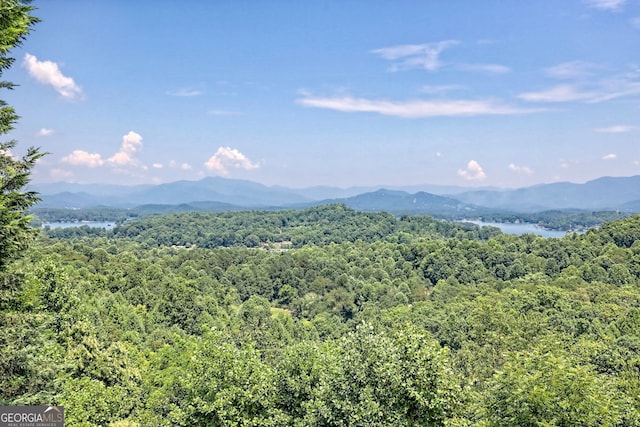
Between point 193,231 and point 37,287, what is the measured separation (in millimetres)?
138350

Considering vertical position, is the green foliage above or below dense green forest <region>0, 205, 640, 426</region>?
above

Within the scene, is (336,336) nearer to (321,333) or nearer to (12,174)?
(321,333)

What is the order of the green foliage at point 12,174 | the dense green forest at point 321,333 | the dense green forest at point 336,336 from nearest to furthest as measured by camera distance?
the green foliage at point 12,174
the dense green forest at point 321,333
the dense green forest at point 336,336

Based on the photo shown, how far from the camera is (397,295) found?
67.9 meters

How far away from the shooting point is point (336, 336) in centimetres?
5319

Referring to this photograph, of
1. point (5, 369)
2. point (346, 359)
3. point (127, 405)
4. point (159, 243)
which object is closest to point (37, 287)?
point (127, 405)

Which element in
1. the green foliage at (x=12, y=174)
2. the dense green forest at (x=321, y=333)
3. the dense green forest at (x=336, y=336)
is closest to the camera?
the green foliage at (x=12, y=174)

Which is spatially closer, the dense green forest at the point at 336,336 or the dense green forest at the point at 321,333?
the dense green forest at the point at 321,333

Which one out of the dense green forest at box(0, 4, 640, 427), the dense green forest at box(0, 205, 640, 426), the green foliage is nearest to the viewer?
the green foliage

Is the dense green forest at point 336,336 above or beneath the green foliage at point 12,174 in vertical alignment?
beneath

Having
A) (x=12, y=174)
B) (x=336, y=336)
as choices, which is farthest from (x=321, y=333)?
(x=12, y=174)

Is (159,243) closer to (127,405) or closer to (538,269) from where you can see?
(538,269)

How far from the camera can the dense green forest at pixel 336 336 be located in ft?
41.6

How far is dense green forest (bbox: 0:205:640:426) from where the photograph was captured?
41.6ft
